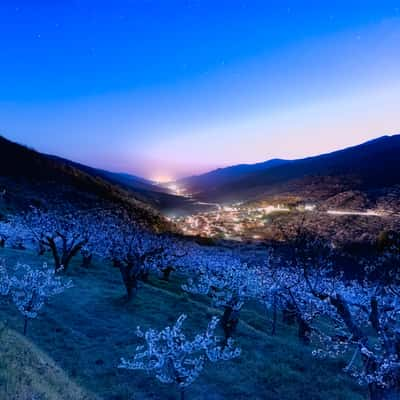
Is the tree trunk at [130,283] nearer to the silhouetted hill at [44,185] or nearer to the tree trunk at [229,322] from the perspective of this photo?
the tree trunk at [229,322]

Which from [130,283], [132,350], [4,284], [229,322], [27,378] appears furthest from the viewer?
[130,283]

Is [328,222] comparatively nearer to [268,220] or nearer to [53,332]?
[268,220]

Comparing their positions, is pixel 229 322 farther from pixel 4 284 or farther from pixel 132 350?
pixel 4 284

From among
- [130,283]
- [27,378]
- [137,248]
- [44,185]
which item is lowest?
[130,283]

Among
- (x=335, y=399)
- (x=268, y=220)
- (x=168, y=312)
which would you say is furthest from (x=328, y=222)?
(x=335, y=399)

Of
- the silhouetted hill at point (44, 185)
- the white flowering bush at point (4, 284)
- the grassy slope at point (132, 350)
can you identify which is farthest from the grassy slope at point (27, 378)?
the silhouetted hill at point (44, 185)

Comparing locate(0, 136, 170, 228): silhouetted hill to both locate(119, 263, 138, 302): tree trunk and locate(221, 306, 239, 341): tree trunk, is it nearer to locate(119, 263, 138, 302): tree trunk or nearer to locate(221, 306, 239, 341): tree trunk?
locate(119, 263, 138, 302): tree trunk

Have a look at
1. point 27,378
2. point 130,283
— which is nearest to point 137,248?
point 130,283
